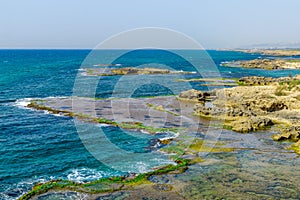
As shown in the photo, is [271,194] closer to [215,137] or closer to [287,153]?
[287,153]

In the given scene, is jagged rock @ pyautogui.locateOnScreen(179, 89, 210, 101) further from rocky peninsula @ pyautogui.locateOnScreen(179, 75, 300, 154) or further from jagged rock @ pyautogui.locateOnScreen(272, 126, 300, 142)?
jagged rock @ pyautogui.locateOnScreen(272, 126, 300, 142)

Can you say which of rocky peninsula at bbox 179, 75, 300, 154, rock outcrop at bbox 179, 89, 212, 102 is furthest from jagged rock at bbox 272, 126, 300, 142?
rock outcrop at bbox 179, 89, 212, 102

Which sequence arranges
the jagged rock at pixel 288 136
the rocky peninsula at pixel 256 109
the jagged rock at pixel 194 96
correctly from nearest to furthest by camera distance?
1. the jagged rock at pixel 288 136
2. the rocky peninsula at pixel 256 109
3. the jagged rock at pixel 194 96

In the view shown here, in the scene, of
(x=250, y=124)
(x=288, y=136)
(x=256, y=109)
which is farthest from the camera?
(x=256, y=109)

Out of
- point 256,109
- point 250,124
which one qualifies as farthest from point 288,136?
point 256,109

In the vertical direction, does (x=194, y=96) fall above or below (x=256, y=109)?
above

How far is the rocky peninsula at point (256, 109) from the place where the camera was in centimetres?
3936

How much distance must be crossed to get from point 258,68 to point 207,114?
9261cm

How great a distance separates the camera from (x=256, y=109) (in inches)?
1893

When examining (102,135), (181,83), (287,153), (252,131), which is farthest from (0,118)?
(181,83)

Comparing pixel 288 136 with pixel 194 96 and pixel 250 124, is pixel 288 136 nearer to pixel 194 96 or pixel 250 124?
pixel 250 124

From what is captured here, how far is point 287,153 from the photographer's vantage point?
3175cm

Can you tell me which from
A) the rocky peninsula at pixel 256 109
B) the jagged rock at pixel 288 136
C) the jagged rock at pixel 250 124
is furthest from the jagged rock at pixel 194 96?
the jagged rock at pixel 288 136

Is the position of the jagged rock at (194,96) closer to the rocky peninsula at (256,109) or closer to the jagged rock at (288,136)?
the rocky peninsula at (256,109)
